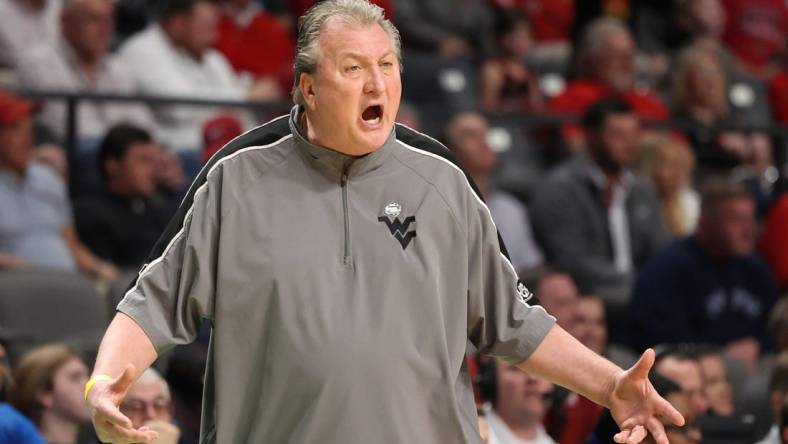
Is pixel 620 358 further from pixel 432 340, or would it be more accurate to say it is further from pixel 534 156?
pixel 432 340

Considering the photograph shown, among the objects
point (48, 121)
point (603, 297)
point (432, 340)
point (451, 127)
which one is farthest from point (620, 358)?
point (432, 340)

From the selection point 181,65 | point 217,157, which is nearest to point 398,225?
point 217,157

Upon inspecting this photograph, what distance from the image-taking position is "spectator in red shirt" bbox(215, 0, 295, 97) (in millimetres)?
9055

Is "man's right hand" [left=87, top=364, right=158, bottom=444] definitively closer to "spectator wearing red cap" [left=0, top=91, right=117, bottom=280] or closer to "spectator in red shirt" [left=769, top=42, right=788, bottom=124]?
"spectator wearing red cap" [left=0, top=91, right=117, bottom=280]

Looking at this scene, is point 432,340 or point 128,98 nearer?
point 432,340

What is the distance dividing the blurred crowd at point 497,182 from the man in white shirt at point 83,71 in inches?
0.4

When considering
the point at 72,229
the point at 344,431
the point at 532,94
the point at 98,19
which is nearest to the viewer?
the point at 344,431

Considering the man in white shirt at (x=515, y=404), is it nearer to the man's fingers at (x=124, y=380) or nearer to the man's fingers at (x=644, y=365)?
the man's fingers at (x=644, y=365)

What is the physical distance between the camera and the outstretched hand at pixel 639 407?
107 inches

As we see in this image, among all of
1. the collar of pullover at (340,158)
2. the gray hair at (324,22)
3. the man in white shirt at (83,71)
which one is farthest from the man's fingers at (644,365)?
the man in white shirt at (83,71)

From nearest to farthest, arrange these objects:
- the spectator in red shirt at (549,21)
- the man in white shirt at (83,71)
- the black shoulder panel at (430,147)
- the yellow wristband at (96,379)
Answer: the yellow wristband at (96,379), the black shoulder panel at (430,147), the man in white shirt at (83,71), the spectator in red shirt at (549,21)

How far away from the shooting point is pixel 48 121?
7352 millimetres

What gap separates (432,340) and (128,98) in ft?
15.5

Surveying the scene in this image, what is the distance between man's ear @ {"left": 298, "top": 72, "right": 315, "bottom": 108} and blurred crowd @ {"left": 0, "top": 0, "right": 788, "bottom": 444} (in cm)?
167
